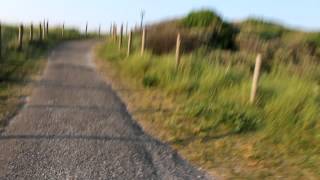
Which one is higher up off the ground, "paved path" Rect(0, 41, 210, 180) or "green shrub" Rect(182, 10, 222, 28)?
"paved path" Rect(0, 41, 210, 180)

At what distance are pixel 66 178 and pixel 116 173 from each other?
2.13 ft

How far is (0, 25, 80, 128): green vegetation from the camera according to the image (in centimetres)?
1154

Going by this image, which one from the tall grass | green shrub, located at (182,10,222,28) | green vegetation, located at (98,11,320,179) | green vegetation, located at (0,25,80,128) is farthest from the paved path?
green shrub, located at (182,10,222,28)

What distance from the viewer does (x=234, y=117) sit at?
979 centimetres

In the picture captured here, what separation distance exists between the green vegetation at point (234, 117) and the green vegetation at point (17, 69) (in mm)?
2568

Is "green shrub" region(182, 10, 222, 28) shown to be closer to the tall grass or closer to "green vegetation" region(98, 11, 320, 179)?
"green vegetation" region(98, 11, 320, 179)

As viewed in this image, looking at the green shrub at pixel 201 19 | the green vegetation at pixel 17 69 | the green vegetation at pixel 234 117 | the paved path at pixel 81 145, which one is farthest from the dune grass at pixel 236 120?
the green shrub at pixel 201 19

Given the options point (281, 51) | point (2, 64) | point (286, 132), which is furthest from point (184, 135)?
point (281, 51)

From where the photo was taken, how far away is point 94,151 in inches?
311

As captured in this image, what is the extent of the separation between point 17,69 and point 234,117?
393 inches

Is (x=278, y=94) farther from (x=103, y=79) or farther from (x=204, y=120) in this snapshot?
(x=103, y=79)

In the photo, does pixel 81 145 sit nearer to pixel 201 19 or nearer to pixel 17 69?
pixel 17 69

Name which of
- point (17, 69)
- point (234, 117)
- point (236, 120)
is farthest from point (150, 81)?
point (17, 69)

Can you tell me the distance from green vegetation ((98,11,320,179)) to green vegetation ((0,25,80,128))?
2.57m
